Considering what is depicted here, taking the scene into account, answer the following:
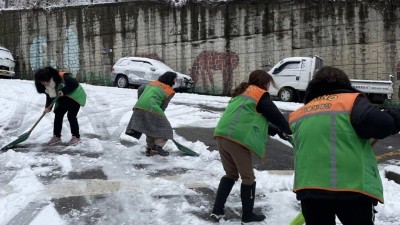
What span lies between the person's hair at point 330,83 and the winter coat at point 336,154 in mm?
74

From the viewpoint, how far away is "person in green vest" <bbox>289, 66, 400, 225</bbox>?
2.44m

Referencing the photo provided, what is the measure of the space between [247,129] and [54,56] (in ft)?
68.0

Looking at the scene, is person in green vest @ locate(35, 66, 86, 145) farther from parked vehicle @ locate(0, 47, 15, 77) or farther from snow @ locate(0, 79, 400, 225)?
parked vehicle @ locate(0, 47, 15, 77)

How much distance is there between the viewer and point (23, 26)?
2327 centimetres

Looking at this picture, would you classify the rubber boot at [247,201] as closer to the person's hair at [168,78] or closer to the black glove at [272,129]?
the black glove at [272,129]

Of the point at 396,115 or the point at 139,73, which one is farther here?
the point at 139,73

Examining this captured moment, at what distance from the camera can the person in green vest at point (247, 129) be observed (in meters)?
3.98

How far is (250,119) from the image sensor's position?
3992mm

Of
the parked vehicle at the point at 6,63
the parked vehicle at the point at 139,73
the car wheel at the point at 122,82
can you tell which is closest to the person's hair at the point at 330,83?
the parked vehicle at the point at 139,73

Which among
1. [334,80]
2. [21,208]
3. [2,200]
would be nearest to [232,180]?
[334,80]

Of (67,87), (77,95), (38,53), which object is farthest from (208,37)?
(67,87)

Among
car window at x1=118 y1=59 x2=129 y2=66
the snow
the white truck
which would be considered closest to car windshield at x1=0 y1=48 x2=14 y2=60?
car window at x1=118 y1=59 x2=129 y2=66

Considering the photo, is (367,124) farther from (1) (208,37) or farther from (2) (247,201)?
(1) (208,37)

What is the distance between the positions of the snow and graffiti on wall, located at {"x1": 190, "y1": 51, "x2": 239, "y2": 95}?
34.1 feet
